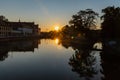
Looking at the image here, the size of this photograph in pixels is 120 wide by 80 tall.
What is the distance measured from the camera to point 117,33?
37531 mm

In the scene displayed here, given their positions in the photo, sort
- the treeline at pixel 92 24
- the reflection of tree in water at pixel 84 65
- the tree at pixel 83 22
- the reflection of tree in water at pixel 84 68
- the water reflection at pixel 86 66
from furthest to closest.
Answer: the tree at pixel 83 22
the treeline at pixel 92 24
the reflection of tree in water at pixel 84 65
the reflection of tree in water at pixel 84 68
the water reflection at pixel 86 66

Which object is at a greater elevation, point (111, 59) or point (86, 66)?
point (111, 59)

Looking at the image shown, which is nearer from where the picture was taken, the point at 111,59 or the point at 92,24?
the point at 111,59

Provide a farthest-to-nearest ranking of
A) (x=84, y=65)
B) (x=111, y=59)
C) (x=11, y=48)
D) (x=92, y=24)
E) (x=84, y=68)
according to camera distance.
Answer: (x=92, y=24)
(x=11, y=48)
(x=111, y=59)
(x=84, y=65)
(x=84, y=68)

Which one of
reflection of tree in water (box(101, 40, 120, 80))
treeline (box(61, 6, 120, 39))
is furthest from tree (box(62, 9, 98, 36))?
reflection of tree in water (box(101, 40, 120, 80))

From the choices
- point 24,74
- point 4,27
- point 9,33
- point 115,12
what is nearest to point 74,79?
point 24,74

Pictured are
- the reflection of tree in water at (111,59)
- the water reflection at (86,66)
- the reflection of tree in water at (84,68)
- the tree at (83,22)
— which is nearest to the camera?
the water reflection at (86,66)

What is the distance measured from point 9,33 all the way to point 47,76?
87930mm

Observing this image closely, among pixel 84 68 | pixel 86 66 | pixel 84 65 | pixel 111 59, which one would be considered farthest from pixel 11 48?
pixel 84 68

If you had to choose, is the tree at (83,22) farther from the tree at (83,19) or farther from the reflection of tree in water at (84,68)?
the reflection of tree in water at (84,68)

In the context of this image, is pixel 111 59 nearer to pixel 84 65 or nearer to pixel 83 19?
pixel 84 65

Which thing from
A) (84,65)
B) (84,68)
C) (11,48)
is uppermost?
(11,48)

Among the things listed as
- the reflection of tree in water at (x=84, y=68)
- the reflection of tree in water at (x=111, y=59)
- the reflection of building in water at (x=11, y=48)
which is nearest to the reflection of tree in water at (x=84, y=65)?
the reflection of tree in water at (x=84, y=68)

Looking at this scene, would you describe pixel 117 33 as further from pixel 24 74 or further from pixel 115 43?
pixel 24 74
